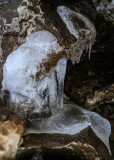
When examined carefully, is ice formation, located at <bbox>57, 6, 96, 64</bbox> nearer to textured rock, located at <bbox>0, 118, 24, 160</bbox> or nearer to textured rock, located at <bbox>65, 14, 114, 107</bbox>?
textured rock, located at <bbox>65, 14, 114, 107</bbox>

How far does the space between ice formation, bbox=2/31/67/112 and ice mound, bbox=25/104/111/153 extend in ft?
0.97

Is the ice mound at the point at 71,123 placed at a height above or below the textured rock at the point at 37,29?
below

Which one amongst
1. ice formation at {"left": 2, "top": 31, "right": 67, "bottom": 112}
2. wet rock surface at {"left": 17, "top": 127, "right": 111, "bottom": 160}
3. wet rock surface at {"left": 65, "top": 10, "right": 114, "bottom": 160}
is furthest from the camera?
wet rock surface at {"left": 65, "top": 10, "right": 114, "bottom": 160}

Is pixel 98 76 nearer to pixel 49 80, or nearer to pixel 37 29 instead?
pixel 49 80

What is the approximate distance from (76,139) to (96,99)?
4.04ft

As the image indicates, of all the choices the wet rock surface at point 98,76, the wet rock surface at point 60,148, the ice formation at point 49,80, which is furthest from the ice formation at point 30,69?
the wet rock surface at point 98,76

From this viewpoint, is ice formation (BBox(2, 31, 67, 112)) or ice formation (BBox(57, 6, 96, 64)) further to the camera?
ice formation (BBox(57, 6, 96, 64))

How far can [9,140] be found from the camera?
2.76 meters

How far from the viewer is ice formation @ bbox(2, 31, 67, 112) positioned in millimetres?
2959

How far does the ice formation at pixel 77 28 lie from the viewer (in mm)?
3209

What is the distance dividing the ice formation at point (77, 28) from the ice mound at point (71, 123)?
2.27ft

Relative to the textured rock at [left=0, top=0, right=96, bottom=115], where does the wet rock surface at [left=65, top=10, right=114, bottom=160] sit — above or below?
below

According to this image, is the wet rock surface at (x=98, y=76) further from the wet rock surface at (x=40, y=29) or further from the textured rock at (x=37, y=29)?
the textured rock at (x=37, y=29)

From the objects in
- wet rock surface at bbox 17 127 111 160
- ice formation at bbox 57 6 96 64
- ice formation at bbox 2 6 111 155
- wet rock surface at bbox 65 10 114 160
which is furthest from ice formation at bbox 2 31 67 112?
wet rock surface at bbox 65 10 114 160
